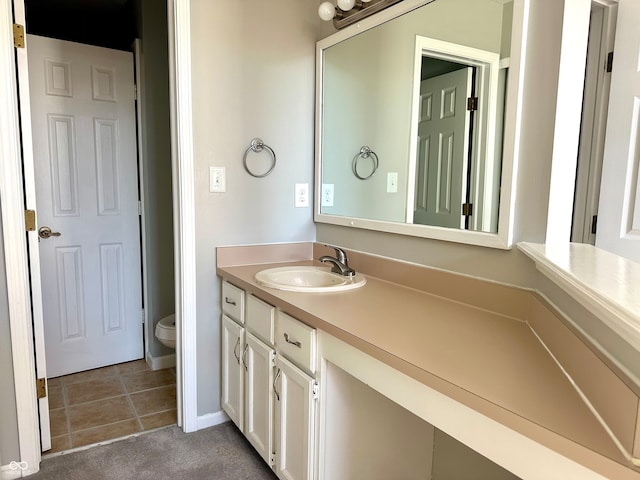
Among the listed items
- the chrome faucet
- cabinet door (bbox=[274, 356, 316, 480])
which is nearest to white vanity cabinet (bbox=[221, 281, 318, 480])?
cabinet door (bbox=[274, 356, 316, 480])

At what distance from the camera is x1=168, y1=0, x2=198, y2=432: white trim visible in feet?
6.31

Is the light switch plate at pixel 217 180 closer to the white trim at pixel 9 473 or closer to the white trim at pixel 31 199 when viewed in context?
the white trim at pixel 31 199

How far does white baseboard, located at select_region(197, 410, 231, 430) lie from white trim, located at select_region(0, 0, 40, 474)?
69cm

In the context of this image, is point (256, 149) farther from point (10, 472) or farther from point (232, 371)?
point (10, 472)

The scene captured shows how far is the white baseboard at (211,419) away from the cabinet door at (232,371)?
2.8 inches

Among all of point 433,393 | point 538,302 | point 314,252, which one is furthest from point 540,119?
point 314,252

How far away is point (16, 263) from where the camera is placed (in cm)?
178

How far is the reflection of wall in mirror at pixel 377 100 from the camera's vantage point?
1673 millimetres

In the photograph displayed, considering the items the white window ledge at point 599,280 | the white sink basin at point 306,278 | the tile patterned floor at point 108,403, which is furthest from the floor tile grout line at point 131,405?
the white window ledge at point 599,280

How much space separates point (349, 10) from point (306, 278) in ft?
4.11

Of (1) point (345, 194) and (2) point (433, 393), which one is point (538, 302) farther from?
(1) point (345, 194)

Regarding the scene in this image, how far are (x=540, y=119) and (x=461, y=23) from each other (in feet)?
1.79

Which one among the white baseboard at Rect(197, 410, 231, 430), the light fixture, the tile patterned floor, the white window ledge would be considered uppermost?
the light fixture

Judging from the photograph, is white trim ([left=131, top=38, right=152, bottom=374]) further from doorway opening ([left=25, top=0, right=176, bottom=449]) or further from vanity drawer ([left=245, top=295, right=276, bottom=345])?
vanity drawer ([left=245, top=295, right=276, bottom=345])
